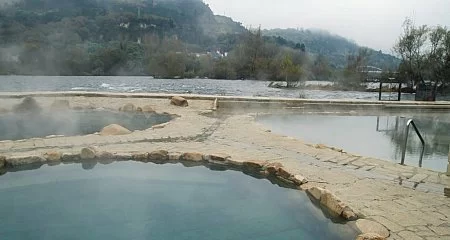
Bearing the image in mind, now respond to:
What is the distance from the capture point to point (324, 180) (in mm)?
3496

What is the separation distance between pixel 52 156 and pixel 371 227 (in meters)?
3.51

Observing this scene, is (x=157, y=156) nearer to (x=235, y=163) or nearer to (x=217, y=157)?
(x=217, y=157)

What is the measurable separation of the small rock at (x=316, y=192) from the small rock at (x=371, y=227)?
0.53 meters

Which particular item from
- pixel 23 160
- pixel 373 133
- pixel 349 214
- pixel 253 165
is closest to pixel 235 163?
pixel 253 165

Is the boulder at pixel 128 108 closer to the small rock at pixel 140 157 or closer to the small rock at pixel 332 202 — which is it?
the small rock at pixel 140 157

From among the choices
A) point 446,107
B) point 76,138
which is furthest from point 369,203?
point 446,107

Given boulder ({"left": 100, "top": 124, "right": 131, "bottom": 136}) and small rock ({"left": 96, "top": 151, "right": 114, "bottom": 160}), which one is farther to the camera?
boulder ({"left": 100, "top": 124, "right": 131, "bottom": 136})

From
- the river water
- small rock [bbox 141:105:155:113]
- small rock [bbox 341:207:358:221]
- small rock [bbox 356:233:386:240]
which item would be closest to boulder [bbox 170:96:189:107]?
small rock [bbox 141:105:155:113]

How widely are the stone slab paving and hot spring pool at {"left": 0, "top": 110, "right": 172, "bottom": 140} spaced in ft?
3.53

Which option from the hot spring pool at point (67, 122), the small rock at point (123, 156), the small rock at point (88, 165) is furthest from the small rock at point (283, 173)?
the hot spring pool at point (67, 122)

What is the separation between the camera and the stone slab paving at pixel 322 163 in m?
2.70

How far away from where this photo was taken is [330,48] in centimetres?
7544

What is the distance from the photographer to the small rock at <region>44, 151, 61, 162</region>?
4129 mm

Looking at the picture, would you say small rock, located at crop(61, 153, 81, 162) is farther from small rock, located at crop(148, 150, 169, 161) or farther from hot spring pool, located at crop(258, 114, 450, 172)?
hot spring pool, located at crop(258, 114, 450, 172)
